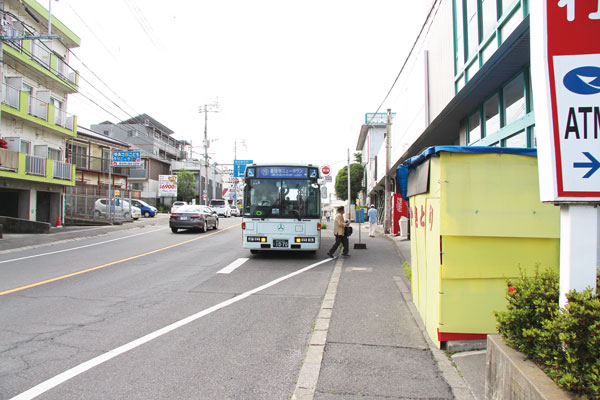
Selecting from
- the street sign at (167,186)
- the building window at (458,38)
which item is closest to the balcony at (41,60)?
the building window at (458,38)

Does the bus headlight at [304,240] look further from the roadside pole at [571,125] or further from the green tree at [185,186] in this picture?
the green tree at [185,186]

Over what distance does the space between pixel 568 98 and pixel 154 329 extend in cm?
522

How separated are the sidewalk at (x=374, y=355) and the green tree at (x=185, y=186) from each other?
53.2 m

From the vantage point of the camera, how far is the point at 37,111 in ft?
79.3

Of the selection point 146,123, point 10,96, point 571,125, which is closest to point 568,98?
point 571,125

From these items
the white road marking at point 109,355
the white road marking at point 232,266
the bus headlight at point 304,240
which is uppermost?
the bus headlight at point 304,240

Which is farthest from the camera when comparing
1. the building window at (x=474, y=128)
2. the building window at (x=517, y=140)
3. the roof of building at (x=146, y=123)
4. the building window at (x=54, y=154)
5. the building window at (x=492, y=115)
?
the roof of building at (x=146, y=123)

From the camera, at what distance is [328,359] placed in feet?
14.5

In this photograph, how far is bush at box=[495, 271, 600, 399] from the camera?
2.33 metres

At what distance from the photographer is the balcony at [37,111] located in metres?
21.8

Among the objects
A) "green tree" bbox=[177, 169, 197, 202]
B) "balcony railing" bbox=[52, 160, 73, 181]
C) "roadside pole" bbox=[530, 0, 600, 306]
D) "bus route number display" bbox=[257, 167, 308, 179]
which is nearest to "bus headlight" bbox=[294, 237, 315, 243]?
"bus route number display" bbox=[257, 167, 308, 179]

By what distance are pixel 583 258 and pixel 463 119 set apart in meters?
10.9

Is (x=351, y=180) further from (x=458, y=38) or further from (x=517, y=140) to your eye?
(x=517, y=140)

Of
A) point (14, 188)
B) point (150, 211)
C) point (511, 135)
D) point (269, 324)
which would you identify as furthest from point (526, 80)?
point (150, 211)
